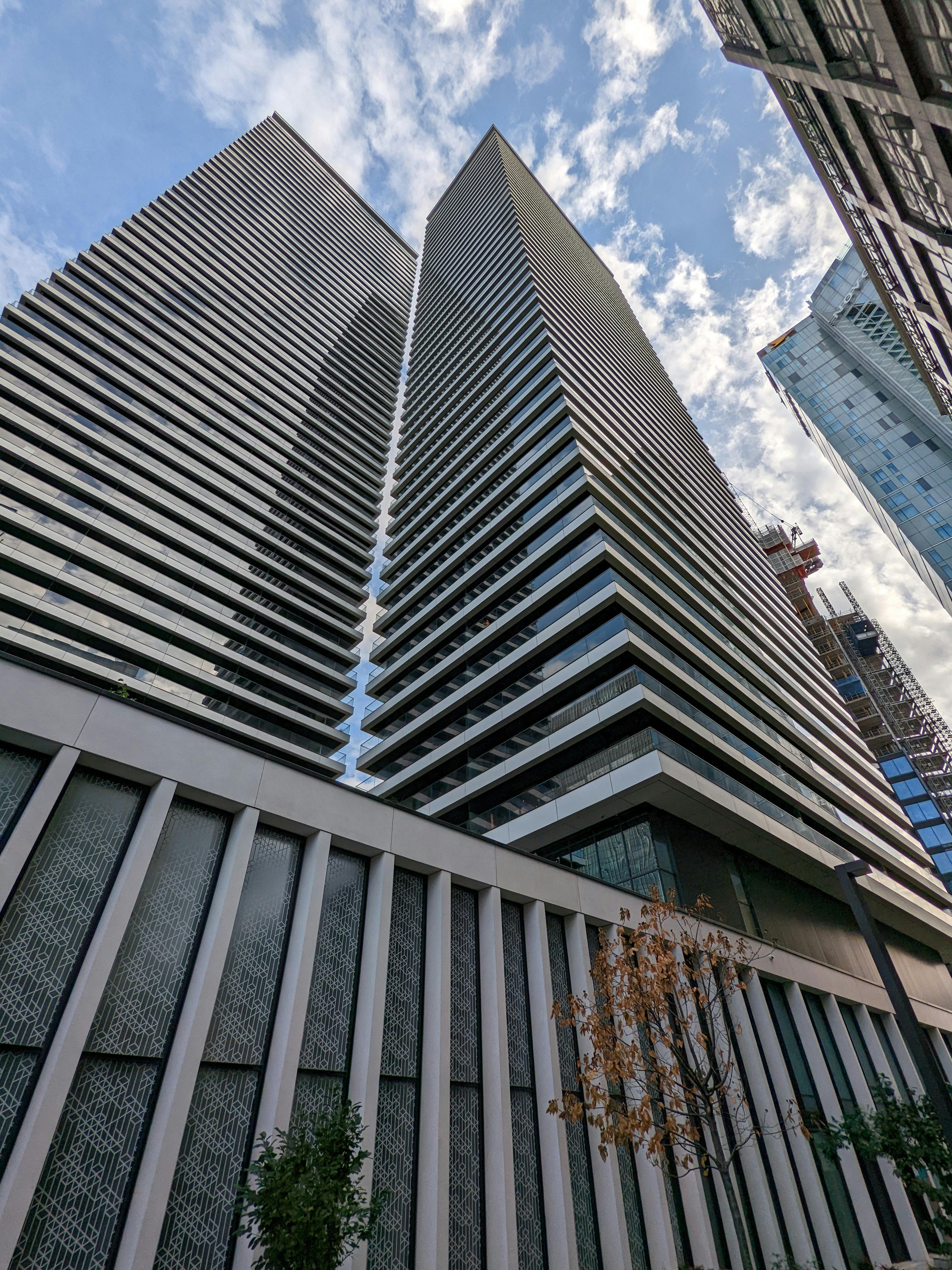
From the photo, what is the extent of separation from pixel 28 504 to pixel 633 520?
1387 inches

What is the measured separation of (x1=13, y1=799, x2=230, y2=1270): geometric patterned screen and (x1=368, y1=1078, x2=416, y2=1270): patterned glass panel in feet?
10.6

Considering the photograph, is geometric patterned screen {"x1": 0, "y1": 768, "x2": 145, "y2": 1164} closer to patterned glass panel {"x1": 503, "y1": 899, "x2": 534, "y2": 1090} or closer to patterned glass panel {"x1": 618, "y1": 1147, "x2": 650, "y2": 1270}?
patterned glass panel {"x1": 503, "y1": 899, "x2": 534, "y2": 1090}

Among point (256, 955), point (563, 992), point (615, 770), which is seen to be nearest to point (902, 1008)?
point (563, 992)

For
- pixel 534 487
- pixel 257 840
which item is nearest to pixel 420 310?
pixel 534 487

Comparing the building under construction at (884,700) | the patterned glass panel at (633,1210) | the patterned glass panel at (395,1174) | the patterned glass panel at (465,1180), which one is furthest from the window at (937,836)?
the patterned glass panel at (395,1174)

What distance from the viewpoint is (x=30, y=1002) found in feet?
23.7

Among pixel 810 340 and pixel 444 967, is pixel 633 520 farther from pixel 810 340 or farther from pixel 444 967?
pixel 810 340

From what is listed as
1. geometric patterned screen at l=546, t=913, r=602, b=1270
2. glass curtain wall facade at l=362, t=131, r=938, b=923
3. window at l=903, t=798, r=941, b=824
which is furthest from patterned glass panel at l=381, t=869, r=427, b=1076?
window at l=903, t=798, r=941, b=824

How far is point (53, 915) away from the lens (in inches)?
309

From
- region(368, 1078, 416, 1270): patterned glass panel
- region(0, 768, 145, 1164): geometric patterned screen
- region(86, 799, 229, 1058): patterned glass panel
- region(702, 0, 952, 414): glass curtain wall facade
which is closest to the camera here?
region(0, 768, 145, 1164): geometric patterned screen

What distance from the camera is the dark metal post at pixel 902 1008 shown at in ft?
30.2

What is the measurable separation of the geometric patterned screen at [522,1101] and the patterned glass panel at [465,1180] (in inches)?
26.0

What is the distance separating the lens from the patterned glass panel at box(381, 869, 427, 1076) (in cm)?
1009

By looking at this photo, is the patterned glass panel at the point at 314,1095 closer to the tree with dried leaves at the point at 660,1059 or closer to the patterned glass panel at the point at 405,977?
the patterned glass panel at the point at 405,977
